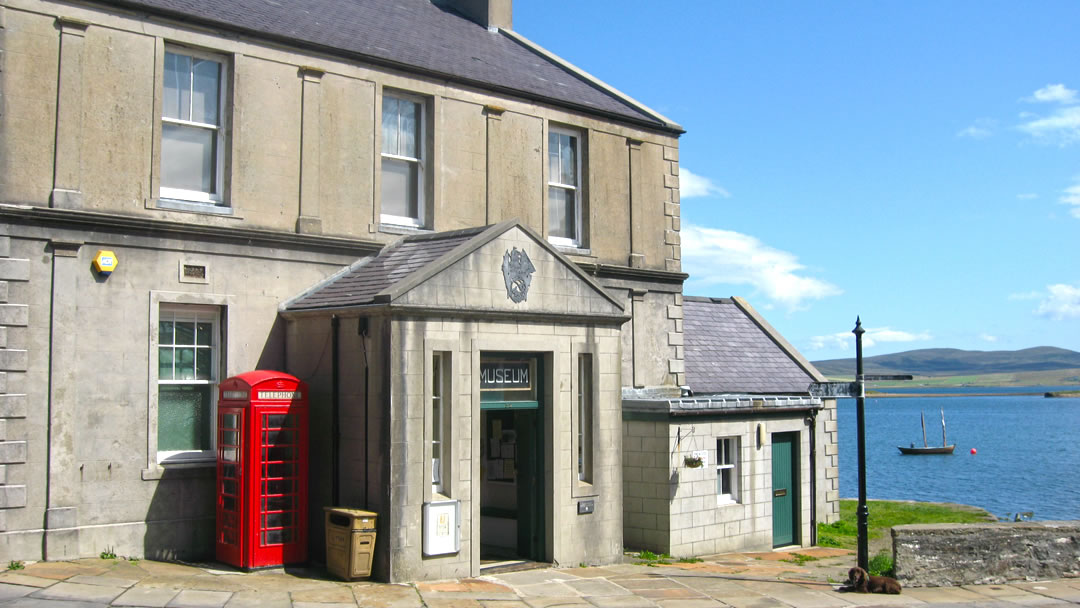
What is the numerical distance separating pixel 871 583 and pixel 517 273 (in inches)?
275

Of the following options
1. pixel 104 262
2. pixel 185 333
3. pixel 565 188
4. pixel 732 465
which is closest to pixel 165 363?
→ pixel 185 333

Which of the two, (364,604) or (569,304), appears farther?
(569,304)

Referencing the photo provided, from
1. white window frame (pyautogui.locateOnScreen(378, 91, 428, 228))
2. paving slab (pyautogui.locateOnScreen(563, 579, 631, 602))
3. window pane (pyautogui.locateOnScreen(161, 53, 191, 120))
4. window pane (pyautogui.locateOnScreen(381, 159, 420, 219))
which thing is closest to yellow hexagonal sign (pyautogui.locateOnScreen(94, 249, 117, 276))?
window pane (pyautogui.locateOnScreen(161, 53, 191, 120))

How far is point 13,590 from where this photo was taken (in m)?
11.5

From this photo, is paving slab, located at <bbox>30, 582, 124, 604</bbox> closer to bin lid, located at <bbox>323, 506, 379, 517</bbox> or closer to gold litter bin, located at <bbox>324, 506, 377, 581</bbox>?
gold litter bin, located at <bbox>324, 506, 377, 581</bbox>

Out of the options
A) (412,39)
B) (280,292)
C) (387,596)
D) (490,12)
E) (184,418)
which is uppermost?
(490,12)

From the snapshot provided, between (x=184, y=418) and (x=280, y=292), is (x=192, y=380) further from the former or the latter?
(x=280, y=292)

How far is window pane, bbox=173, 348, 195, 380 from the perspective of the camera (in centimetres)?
1484

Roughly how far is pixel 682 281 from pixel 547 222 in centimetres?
385

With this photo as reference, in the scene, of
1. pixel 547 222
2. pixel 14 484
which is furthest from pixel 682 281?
pixel 14 484

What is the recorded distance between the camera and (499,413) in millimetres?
18547

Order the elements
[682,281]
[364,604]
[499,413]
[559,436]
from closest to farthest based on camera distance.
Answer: [364,604]
[559,436]
[499,413]
[682,281]

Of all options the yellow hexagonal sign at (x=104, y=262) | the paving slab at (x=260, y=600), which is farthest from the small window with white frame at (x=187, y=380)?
the paving slab at (x=260, y=600)

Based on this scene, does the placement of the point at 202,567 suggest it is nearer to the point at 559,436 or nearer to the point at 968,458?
the point at 559,436
